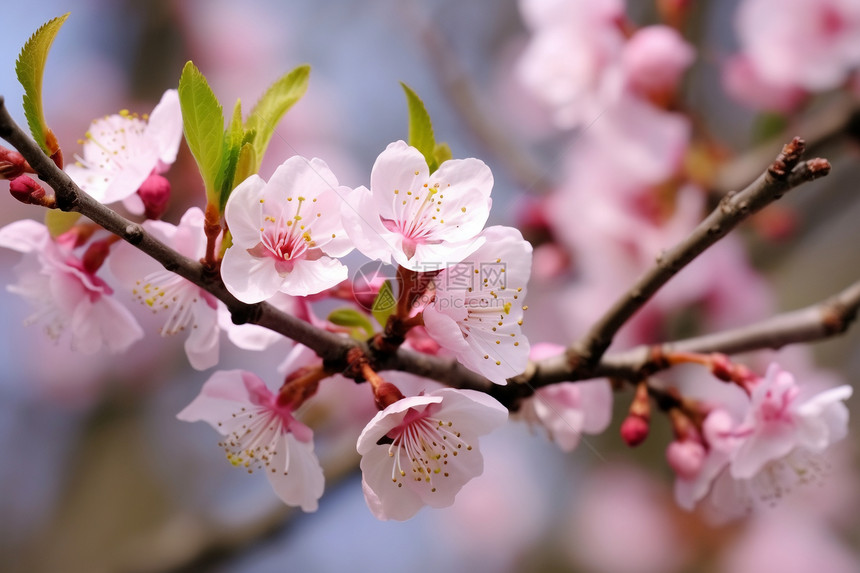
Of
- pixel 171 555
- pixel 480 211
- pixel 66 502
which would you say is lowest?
pixel 66 502

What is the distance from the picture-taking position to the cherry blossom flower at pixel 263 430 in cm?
82

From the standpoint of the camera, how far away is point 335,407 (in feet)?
5.69

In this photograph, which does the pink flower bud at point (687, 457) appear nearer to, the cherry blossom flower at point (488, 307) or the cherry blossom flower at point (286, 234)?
the cherry blossom flower at point (488, 307)

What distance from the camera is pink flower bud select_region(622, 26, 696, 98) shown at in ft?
4.95

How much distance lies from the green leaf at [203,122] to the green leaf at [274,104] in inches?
2.2

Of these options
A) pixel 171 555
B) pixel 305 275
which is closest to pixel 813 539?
pixel 171 555

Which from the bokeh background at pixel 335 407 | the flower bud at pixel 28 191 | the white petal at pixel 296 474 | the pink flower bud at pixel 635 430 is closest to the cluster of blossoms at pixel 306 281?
the white petal at pixel 296 474

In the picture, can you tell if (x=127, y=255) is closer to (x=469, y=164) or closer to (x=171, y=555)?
(x=469, y=164)

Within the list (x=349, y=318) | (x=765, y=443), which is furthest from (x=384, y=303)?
(x=765, y=443)

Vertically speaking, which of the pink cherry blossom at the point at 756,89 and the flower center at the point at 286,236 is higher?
the pink cherry blossom at the point at 756,89

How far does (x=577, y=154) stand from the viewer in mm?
1807

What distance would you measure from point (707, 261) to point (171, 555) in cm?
154

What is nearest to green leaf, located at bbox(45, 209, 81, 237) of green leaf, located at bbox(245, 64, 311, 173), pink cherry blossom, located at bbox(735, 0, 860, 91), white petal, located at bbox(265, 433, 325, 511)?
green leaf, located at bbox(245, 64, 311, 173)

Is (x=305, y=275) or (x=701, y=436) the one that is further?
(x=701, y=436)
